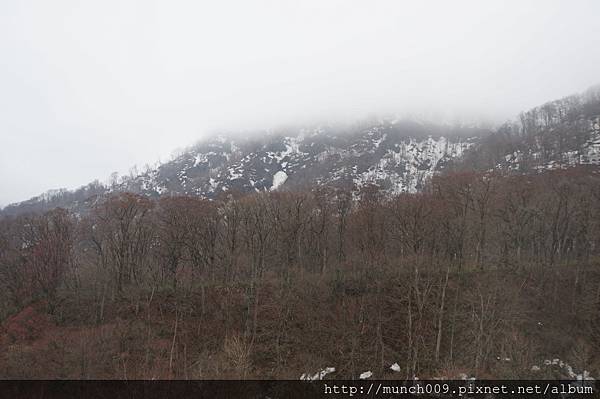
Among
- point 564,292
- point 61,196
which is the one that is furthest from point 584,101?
point 61,196

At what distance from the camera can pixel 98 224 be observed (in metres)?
40.3

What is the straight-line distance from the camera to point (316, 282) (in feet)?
116

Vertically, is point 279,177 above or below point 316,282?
above

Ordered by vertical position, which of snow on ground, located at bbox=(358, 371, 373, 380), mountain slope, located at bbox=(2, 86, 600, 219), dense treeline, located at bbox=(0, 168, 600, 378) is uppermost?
mountain slope, located at bbox=(2, 86, 600, 219)

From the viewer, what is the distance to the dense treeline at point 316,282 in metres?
25.3

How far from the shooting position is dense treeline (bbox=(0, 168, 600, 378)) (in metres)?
25.3

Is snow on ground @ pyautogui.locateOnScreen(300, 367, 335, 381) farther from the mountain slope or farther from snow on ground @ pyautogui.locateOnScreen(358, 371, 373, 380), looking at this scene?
the mountain slope

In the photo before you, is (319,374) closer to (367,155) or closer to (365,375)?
(365,375)

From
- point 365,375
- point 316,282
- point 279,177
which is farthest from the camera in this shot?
point 279,177

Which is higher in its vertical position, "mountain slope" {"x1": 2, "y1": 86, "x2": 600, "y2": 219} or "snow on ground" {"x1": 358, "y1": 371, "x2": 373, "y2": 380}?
"mountain slope" {"x1": 2, "y1": 86, "x2": 600, "y2": 219}

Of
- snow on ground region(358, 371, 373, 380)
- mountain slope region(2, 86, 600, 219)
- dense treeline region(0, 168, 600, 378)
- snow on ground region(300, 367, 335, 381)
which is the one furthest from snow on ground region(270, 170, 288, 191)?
snow on ground region(358, 371, 373, 380)

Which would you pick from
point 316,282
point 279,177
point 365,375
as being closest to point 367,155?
point 279,177

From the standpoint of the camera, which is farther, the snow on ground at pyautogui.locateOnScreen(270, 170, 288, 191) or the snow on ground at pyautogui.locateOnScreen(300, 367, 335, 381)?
the snow on ground at pyautogui.locateOnScreen(270, 170, 288, 191)

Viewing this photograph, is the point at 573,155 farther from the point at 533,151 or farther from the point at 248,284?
the point at 248,284
